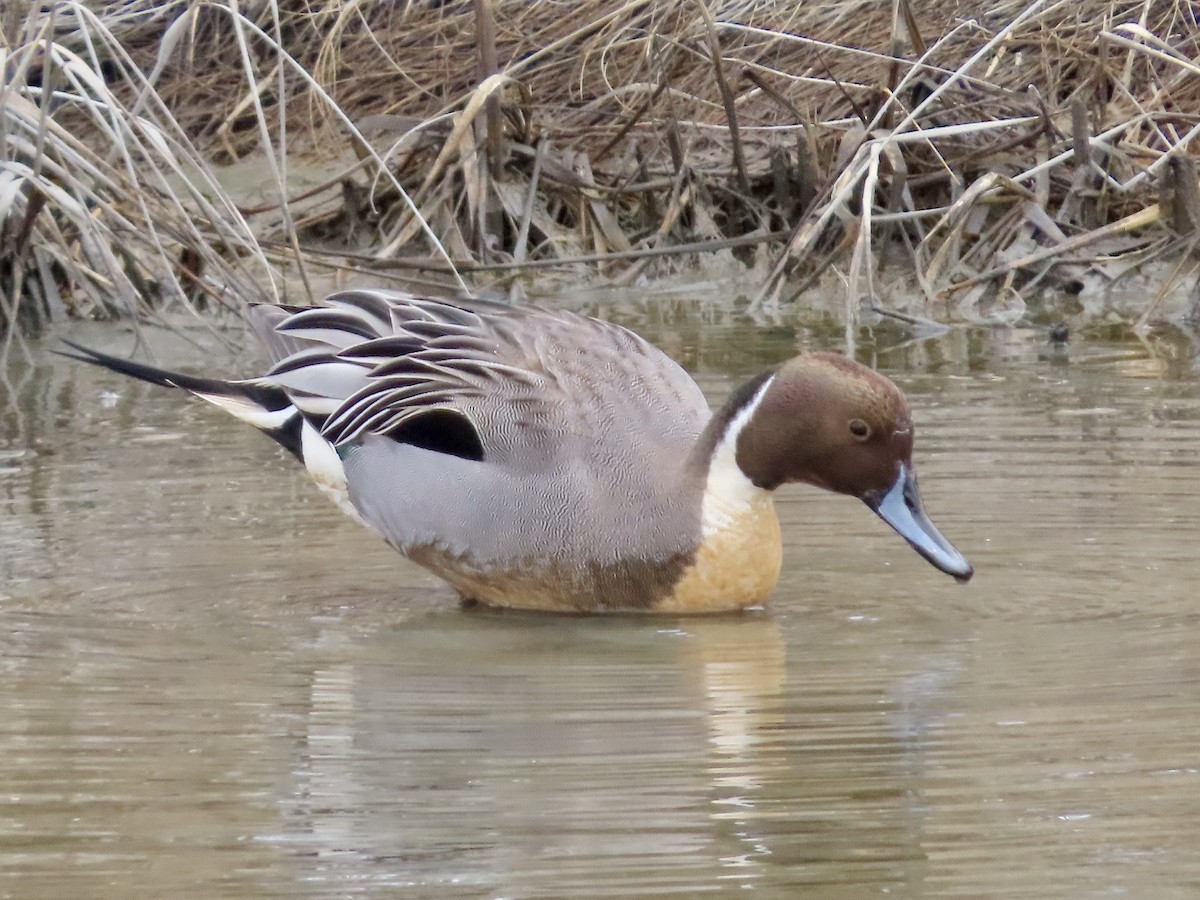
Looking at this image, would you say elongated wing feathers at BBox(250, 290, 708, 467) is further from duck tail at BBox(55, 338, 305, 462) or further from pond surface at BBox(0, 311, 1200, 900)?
pond surface at BBox(0, 311, 1200, 900)

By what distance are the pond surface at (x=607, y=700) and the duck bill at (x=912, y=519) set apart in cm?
13

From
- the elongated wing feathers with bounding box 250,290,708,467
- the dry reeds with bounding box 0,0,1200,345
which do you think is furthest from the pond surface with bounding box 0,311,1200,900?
the dry reeds with bounding box 0,0,1200,345

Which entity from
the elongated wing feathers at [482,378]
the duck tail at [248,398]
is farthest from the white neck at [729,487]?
the duck tail at [248,398]

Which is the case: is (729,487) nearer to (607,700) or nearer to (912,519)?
(912,519)

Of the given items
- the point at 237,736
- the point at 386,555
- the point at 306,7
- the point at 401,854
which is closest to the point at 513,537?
the point at 386,555

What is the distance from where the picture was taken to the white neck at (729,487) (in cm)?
387

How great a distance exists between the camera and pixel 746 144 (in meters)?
8.48

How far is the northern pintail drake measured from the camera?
12.4 ft

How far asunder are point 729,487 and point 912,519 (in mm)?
358

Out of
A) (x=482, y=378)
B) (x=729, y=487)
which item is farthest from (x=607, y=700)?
(x=482, y=378)

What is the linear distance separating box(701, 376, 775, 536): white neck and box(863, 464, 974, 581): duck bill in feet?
0.75

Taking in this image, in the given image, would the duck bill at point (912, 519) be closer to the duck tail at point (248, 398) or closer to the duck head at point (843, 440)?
the duck head at point (843, 440)

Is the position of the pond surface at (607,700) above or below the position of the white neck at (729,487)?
below

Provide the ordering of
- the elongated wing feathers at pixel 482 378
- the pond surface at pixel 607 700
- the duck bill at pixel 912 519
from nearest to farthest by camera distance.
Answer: the pond surface at pixel 607 700, the duck bill at pixel 912 519, the elongated wing feathers at pixel 482 378
